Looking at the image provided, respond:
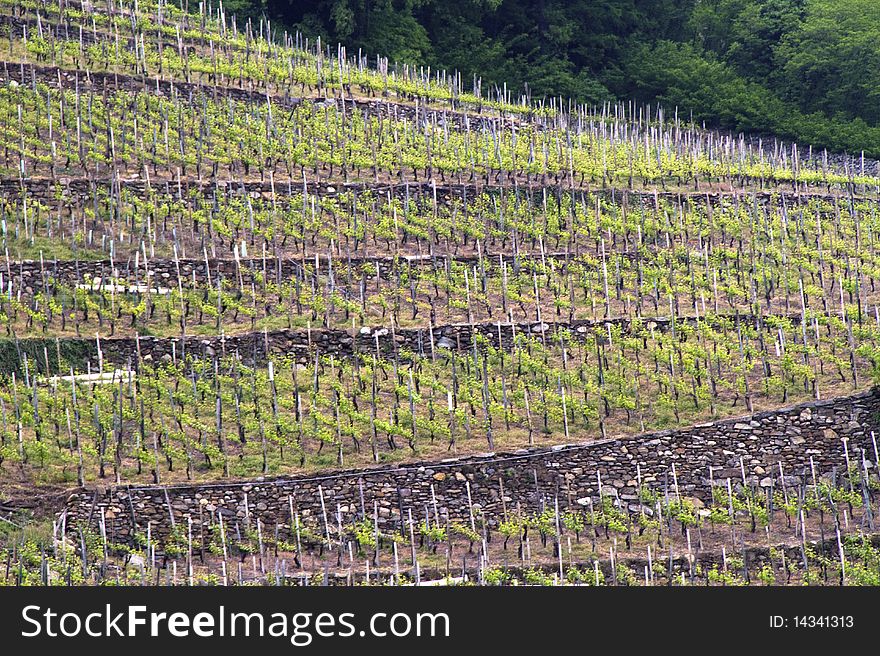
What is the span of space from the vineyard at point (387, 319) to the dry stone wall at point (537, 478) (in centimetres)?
6

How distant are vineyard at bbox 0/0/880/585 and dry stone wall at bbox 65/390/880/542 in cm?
6

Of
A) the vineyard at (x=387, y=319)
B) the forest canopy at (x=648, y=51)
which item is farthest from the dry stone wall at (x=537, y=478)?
the forest canopy at (x=648, y=51)

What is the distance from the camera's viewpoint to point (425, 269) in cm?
2403

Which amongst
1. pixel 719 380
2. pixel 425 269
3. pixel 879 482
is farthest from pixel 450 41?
pixel 879 482

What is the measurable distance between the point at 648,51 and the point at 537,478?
22.7 meters

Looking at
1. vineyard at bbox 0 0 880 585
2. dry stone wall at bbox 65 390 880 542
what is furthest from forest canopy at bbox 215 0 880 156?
dry stone wall at bbox 65 390 880 542

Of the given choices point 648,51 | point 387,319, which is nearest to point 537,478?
point 387,319

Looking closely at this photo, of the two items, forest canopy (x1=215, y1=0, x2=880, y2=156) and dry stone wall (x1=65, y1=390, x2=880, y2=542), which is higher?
forest canopy (x1=215, y1=0, x2=880, y2=156)

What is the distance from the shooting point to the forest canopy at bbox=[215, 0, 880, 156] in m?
36.7

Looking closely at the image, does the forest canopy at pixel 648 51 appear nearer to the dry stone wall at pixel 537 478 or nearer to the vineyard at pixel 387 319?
the vineyard at pixel 387 319

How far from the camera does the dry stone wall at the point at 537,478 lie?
1809 cm

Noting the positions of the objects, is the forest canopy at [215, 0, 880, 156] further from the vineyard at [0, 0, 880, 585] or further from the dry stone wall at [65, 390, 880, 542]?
the dry stone wall at [65, 390, 880, 542]

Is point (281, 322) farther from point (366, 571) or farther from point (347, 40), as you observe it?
point (347, 40)

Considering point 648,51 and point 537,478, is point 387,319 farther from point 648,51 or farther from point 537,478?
point 648,51
